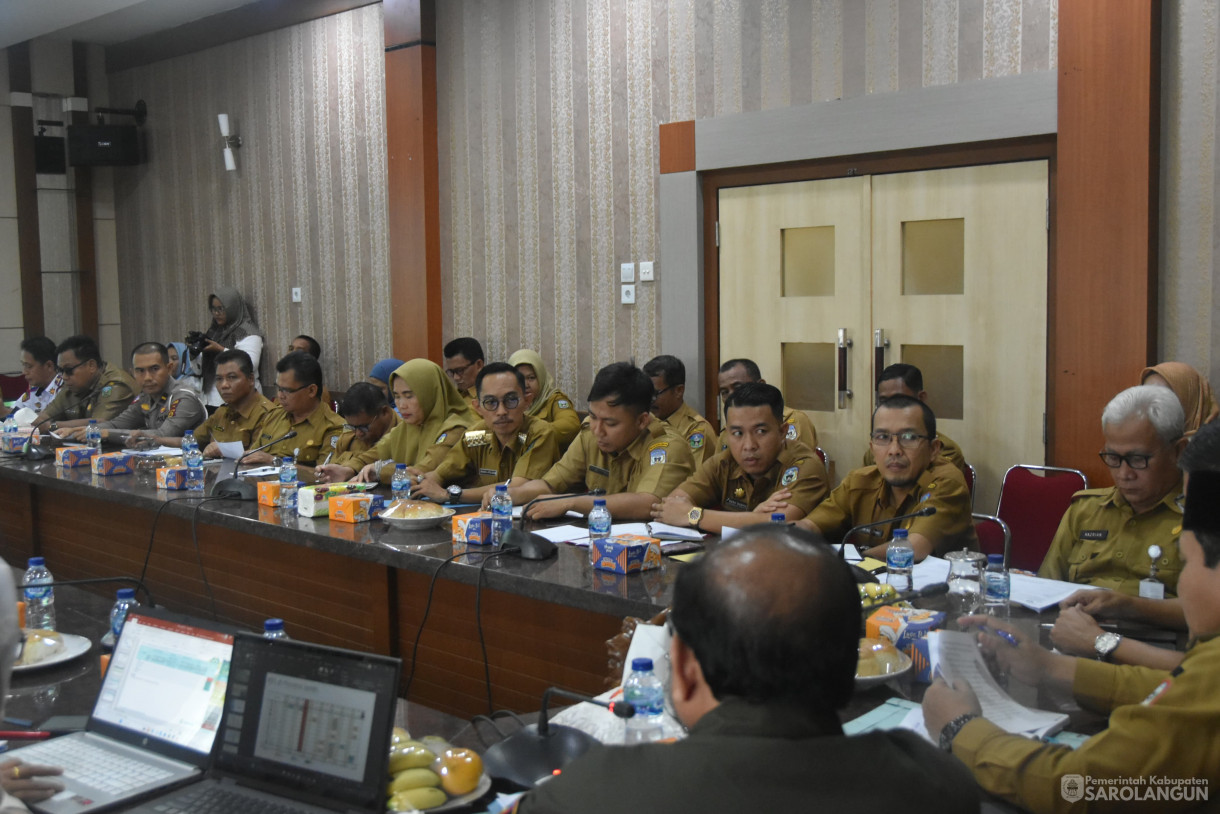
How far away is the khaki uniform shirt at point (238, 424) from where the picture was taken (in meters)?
5.36

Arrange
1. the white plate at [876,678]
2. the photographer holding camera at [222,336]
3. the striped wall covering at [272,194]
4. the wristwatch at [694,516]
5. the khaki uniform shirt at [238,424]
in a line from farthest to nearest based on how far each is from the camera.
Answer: the photographer holding camera at [222,336]
the striped wall covering at [272,194]
the khaki uniform shirt at [238,424]
the wristwatch at [694,516]
the white plate at [876,678]

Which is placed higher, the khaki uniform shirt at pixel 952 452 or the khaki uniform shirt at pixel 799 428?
the khaki uniform shirt at pixel 799 428

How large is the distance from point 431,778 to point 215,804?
310 mm

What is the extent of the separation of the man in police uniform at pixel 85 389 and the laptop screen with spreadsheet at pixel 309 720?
5.14 metres

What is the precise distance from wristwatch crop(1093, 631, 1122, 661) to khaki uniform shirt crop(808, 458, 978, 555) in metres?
1.01

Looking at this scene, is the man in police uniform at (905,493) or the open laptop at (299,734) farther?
the man in police uniform at (905,493)

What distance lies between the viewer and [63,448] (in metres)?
4.61

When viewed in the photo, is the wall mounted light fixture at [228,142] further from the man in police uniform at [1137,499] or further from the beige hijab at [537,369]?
the man in police uniform at [1137,499]

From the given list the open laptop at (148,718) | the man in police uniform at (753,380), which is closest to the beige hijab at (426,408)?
the man in police uniform at (753,380)

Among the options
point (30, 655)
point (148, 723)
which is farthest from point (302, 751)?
point (30, 655)

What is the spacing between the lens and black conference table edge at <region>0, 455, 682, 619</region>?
250 cm

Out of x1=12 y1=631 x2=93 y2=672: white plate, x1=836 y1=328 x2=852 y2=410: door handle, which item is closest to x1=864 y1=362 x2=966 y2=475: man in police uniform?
x1=836 y1=328 x2=852 y2=410: door handle

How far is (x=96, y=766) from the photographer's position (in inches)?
65.5

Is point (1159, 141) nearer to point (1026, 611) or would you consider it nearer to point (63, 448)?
point (1026, 611)
